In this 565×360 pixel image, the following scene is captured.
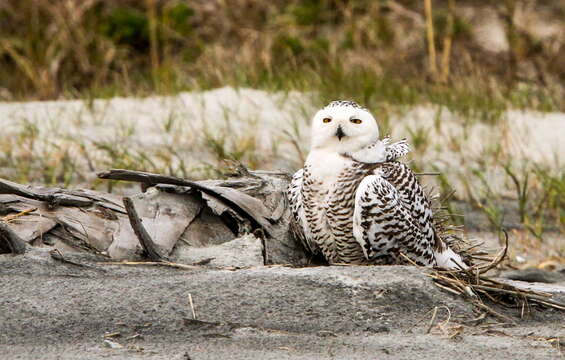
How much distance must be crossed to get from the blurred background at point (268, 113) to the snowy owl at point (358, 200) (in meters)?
1.63

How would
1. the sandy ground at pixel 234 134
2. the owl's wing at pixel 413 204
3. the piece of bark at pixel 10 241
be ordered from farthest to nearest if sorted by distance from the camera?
the sandy ground at pixel 234 134 < the owl's wing at pixel 413 204 < the piece of bark at pixel 10 241

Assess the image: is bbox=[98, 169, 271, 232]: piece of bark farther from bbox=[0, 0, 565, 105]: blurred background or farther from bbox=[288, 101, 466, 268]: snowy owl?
bbox=[0, 0, 565, 105]: blurred background

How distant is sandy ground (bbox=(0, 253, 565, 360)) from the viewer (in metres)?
2.84

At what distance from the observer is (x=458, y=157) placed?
662 centimetres

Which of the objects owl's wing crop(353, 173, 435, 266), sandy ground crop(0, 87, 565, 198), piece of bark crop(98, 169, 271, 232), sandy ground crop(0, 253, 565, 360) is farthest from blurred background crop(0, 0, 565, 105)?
sandy ground crop(0, 253, 565, 360)

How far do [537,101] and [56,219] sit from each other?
512 centimetres

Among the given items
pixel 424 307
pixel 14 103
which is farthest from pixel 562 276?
pixel 14 103

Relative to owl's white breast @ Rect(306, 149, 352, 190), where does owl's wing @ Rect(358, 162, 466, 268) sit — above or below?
below

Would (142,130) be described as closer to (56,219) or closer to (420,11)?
(56,219)

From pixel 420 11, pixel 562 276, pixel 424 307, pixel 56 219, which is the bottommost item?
pixel 562 276

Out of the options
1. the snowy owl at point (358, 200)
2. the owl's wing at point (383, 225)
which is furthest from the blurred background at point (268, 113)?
the owl's wing at point (383, 225)

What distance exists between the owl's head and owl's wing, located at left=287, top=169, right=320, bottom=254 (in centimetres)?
27

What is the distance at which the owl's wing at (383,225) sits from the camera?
3670mm

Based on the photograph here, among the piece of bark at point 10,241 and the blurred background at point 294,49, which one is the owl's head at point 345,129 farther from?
the blurred background at point 294,49
